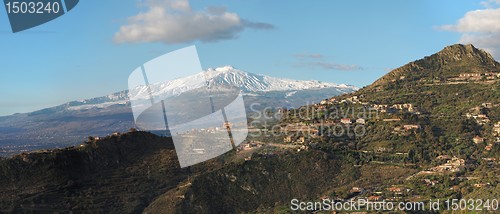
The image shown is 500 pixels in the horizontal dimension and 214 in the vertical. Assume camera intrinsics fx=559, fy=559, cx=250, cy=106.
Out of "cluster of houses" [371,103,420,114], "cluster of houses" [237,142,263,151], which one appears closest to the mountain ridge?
"cluster of houses" [371,103,420,114]

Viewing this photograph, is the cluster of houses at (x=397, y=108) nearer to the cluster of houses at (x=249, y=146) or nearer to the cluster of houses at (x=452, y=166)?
the cluster of houses at (x=452, y=166)

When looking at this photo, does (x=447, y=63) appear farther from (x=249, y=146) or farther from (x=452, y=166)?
(x=249, y=146)

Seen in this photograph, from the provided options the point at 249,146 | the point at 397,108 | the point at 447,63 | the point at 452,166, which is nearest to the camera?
the point at 452,166

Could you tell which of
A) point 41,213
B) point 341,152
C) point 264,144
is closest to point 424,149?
point 341,152

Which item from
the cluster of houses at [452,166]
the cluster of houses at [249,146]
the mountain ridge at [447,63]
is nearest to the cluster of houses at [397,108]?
the mountain ridge at [447,63]

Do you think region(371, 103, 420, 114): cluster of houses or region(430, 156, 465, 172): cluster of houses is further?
region(371, 103, 420, 114): cluster of houses

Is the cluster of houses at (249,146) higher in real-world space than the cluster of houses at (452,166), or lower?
higher

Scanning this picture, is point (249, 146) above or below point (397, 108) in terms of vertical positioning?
below

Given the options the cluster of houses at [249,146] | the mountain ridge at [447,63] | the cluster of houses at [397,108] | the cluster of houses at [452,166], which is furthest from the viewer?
the mountain ridge at [447,63]

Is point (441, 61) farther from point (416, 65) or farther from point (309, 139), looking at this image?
point (309, 139)

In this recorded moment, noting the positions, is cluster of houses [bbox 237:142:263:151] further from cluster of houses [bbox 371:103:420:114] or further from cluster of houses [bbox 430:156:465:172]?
cluster of houses [bbox 371:103:420:114]

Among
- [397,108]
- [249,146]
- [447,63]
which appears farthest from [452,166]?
[447,63]
